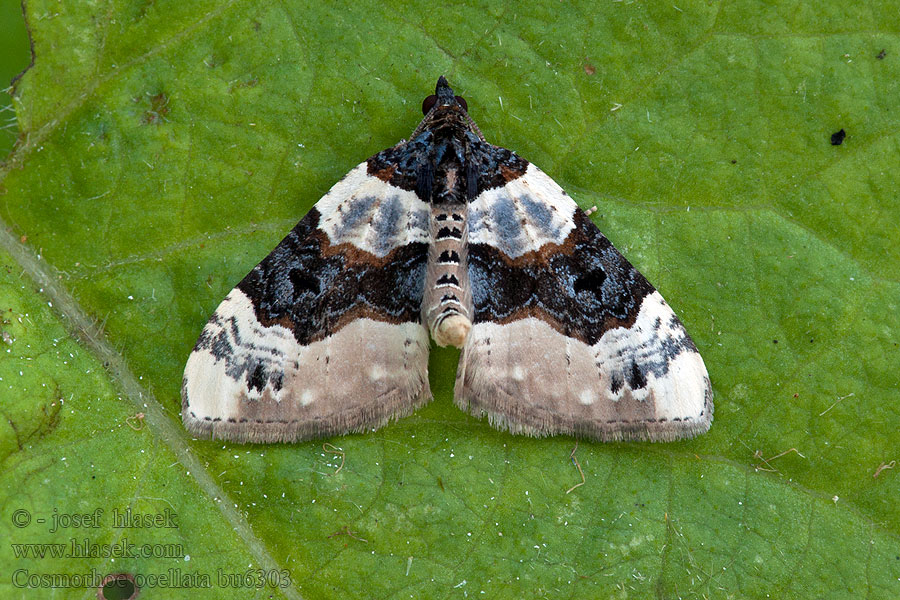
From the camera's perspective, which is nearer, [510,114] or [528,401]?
[528,401]

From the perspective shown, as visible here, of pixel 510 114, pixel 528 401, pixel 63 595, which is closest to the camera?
pixel 63 595

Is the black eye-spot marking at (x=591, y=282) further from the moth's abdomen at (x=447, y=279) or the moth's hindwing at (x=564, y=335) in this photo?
the moth's abdomen at (x=447, y=279)

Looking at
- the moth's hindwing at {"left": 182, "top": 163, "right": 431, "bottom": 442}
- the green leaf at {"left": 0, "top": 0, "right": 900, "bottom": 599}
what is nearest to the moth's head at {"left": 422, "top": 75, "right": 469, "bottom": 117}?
the green leaf at {"left": 0, "top": 0, "right": 900, "bottom": 599}

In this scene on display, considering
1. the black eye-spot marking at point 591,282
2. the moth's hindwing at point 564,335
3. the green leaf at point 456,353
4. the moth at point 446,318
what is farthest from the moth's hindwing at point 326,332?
the black eye-spot marking at point 591,282

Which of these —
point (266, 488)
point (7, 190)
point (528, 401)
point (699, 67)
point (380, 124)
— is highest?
point (699, 67)

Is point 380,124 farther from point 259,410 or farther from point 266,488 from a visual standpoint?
point 266,488

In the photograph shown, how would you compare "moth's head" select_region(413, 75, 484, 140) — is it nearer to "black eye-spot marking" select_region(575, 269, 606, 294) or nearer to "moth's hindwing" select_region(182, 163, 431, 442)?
"moth's hindwing" select_region(182, 163, 431, 442)

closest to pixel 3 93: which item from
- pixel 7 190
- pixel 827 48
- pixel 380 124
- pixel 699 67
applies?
pixel 7 190
